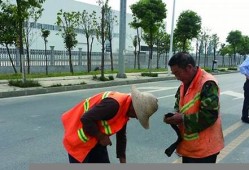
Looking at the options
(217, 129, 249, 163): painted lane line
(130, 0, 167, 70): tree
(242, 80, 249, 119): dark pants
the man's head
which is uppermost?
(130, 0, 167, 70): tree

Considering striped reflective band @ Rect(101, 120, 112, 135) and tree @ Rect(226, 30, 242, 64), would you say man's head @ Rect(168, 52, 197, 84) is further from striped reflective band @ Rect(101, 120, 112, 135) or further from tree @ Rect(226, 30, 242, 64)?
tree @ Rect(226, 30, 242, 64)

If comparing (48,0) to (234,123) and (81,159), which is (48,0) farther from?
(81,159)

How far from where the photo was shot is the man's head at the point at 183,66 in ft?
8.70

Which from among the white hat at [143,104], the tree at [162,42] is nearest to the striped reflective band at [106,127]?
the white hat at [143,104]

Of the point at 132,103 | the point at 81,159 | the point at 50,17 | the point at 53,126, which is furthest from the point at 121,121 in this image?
the point at 50,17

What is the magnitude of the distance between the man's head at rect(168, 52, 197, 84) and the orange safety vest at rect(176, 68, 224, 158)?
0.21 feet

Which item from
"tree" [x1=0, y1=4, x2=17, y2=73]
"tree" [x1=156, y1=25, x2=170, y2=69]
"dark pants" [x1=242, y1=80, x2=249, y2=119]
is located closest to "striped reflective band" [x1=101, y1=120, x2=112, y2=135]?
"dark pants" [x1=242, y1=80, x2=249, y2=119]

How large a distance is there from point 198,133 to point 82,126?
0.90 m

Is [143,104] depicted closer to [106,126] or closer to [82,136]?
[106,126]

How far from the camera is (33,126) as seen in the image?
22.8 feet

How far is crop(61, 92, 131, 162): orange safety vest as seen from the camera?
8.80 feet

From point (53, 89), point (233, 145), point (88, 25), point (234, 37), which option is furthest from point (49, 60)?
point (234, 37)

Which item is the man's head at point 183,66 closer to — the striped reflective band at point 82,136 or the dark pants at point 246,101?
the striped reflective band at point 82,136

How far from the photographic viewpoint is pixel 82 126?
2.70 m
